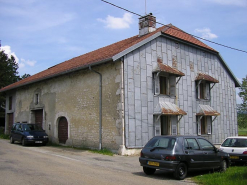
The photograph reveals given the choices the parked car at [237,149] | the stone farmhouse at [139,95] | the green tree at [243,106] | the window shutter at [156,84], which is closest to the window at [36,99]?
Result: the stone farmhouse at [139,95]

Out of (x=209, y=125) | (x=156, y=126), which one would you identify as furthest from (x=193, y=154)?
(x=209, y=125)

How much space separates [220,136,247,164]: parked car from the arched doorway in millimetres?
10432

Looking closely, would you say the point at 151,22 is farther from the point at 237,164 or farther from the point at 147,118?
the point at 237,164

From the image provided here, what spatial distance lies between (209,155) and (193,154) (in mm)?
851

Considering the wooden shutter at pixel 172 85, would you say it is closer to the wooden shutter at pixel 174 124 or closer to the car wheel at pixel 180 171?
the wooden shutter at pixel 174 124

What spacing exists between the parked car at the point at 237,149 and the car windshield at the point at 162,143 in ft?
14.1

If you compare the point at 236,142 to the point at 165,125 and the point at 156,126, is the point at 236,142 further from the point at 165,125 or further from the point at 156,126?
the point at 165,125

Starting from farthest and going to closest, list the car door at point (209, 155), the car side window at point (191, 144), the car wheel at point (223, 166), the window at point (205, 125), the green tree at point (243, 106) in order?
1. the green tree at point (243, 106)
2. the window at point (205, 125)
3. the car wheel at point (223, 166)
4. the car door at point (209, 155)
5. the car side window at point (191, 144)

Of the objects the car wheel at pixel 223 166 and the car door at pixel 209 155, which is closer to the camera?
the car door at pixel 209 155

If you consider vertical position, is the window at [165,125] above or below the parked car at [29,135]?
above

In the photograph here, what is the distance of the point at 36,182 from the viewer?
289 inches

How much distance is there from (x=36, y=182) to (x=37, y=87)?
1547 cm

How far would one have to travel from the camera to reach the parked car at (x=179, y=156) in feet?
27.5

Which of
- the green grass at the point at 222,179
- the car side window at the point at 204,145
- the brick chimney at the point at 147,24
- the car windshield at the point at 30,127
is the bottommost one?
the green grass at the point at 222,179
